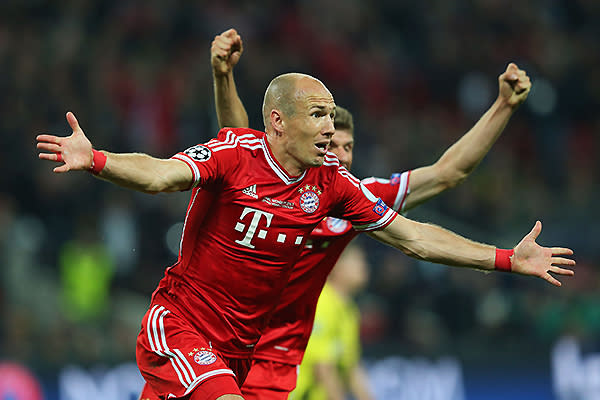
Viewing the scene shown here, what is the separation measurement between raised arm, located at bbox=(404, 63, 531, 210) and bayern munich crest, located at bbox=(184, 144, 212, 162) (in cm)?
189

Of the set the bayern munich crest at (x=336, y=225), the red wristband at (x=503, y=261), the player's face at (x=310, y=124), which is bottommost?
the red wristband at (x=503, y=261)

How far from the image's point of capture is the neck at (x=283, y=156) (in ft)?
15.5

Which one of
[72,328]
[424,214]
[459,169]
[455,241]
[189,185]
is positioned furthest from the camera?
[424,214]

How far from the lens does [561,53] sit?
14.1m

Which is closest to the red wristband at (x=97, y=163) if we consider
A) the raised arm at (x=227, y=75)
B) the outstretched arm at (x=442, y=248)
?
the outstretched arm at (x=442, y=248)

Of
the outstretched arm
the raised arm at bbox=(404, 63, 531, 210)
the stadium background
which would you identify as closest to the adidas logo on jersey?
the outstretched arm

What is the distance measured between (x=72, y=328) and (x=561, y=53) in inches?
350

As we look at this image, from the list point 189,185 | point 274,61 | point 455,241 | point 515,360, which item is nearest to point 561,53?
point 274,61

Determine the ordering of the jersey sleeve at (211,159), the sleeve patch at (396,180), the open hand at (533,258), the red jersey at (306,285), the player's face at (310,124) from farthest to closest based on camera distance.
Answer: the sleeve patch at (396,180) < the red jersey at (306,285) < the open hand at (533,258) < the player's face at (310,124) < the jersey sleeve at (211,159)

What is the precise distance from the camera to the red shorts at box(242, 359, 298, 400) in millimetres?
5633

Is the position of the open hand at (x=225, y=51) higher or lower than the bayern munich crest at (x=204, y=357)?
higher

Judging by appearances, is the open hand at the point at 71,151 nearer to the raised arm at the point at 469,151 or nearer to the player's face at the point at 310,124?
the player's face at the point at 310,124

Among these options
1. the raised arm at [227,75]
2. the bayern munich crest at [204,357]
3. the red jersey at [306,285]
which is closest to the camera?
the bayern munich crest at [204,357]

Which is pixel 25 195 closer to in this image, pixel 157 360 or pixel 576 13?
pixel 157 360
